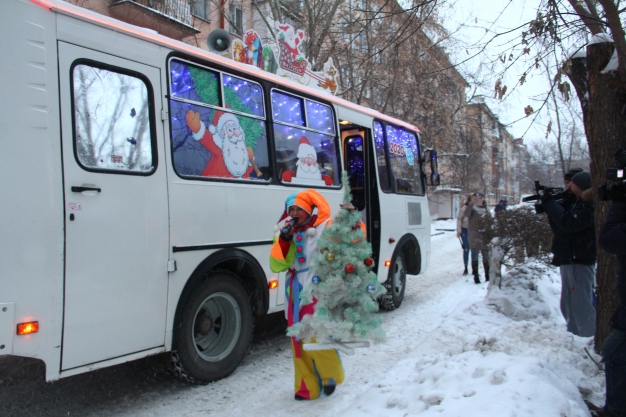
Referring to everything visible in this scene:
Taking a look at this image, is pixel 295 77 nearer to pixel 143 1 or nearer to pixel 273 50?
pixel 273 50

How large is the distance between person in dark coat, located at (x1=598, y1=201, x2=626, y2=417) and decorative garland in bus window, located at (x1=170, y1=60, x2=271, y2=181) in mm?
3249

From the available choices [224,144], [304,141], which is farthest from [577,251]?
[224,144]

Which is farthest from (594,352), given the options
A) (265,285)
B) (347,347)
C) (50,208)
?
(50,208)

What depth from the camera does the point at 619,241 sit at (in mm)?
2936

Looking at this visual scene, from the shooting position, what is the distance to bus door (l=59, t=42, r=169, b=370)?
342 cm

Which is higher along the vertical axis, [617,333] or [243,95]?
[243,95]

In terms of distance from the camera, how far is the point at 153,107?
4.09 meters

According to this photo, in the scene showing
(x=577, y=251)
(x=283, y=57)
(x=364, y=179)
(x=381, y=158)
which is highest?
(x=283, y=57)

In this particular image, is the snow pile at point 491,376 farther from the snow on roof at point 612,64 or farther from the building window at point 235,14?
the building window at point 235,14

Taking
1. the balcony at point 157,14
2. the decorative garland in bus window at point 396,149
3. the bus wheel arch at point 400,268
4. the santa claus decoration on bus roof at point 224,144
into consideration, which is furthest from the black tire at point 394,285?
the balcony at point 157,14

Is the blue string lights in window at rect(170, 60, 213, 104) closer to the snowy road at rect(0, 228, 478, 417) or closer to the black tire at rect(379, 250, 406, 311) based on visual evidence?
the snowy road at rect(0, 228, 478, 417)

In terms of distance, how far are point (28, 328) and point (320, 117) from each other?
13.9 feet

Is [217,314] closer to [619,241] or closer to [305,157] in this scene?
[305,157]

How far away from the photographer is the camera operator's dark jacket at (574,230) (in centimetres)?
450
